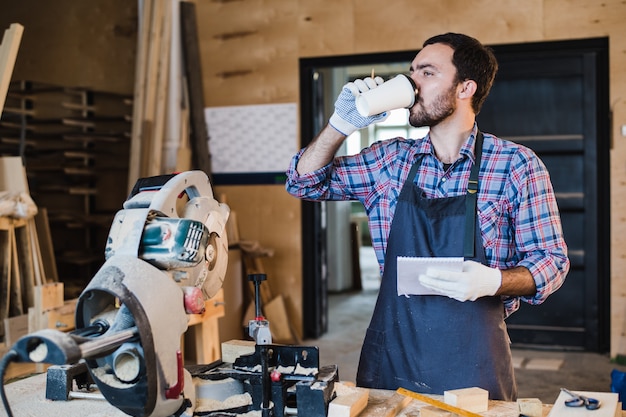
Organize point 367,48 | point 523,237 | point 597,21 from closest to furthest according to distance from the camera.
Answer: point 523,237, point 597,21, point 367,48

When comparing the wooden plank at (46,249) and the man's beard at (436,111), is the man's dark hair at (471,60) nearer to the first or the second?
the man's beard at (436,111)

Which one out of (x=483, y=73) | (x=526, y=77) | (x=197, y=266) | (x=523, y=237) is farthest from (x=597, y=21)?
(x=197, y=266)

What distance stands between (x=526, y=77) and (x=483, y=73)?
123 inches

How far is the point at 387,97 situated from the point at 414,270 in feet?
1.52

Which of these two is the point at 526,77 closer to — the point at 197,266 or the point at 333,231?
the point at 333,231

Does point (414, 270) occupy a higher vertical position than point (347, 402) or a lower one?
higher

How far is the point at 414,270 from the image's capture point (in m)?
1.85

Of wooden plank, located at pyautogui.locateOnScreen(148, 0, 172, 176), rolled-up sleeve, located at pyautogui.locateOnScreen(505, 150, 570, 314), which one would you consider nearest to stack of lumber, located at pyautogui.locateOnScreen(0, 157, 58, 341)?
wooden plank, located at pyautogui.locateOnScreen(148, 0, 172, 176)

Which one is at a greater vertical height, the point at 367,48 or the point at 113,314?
the point at 367,48

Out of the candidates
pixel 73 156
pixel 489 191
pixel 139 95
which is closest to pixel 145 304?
pixel 489 191

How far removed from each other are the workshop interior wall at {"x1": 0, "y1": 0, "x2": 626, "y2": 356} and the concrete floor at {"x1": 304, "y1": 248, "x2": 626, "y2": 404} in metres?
0.30

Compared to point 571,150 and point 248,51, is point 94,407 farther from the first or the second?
point 248,51

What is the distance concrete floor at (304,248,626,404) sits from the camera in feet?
13.7

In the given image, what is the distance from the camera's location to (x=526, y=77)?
16.5 ft
